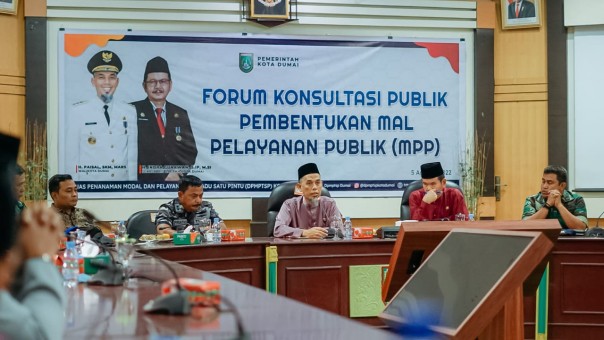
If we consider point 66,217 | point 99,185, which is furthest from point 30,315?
point 99,185

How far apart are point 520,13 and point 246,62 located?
2.83 meters

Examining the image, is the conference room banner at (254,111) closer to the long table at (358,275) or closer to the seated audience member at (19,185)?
the seated audience member at (19,185)

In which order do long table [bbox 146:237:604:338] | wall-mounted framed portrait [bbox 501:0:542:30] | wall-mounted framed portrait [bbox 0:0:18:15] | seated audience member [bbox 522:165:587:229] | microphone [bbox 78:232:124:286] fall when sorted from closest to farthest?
microphone [bbox 78:232:124:286], long table [bbox 146:237:604:338], seated audience member [bbox 522:165:587:229], wall-mounted framed portrait [bbox 0:0:18:15], wall-mounted framed portrait [bbox 501:0:542:30]

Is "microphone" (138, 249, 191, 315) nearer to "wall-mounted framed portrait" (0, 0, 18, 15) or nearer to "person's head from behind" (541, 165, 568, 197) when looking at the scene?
"person's head from behind" (541, 165, 568, 197)

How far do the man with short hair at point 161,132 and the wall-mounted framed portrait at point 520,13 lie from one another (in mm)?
3394

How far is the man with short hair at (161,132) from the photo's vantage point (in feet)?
27.1

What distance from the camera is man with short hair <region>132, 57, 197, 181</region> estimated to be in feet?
27.1

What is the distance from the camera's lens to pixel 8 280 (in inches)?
54.4

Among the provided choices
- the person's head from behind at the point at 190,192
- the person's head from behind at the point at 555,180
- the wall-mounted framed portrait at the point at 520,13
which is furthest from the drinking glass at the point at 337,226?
the wall-mounted framed portrait at the point at 520,13

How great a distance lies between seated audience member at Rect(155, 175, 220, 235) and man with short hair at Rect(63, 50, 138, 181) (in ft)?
6.51

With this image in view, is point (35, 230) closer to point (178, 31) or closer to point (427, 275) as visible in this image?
point (427, 275)

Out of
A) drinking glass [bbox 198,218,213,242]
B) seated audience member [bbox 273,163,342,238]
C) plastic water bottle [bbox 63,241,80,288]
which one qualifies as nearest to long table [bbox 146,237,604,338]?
drinking glass [bbox 198,218,213,242]

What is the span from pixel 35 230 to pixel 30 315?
0.15 metres

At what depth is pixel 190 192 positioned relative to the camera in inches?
246
